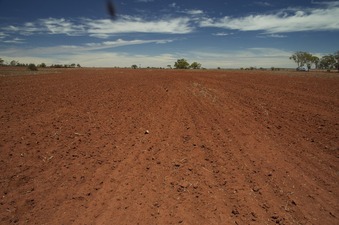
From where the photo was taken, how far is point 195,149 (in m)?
6.56

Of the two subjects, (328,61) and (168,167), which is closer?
(168,167)

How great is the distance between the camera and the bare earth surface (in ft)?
14.2

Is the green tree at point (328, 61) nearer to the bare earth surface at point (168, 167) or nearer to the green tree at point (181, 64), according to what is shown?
the green tree at point (181, 64)

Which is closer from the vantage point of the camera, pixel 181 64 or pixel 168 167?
pixel 168 167

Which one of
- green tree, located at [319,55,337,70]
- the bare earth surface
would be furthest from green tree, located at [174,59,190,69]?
the bare earth surface

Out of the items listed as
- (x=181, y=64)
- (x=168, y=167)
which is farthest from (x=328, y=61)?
(x=168, y=167)

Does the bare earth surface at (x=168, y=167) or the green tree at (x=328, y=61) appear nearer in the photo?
the bare earth surface at (x=168, y=167)

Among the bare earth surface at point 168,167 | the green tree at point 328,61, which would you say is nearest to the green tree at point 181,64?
the green tree at point 328,61

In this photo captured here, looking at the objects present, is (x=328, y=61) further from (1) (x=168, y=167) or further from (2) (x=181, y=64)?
(1) (x=168, y=167)

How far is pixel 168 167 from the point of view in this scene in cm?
566

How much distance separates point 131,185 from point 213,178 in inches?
64.0

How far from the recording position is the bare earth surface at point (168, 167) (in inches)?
170

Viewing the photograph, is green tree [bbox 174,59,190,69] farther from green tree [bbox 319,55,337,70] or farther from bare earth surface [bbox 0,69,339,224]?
bare earth surface [bbox 0,69,339,224]

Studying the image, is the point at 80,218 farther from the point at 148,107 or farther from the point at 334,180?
the point at 148,107
